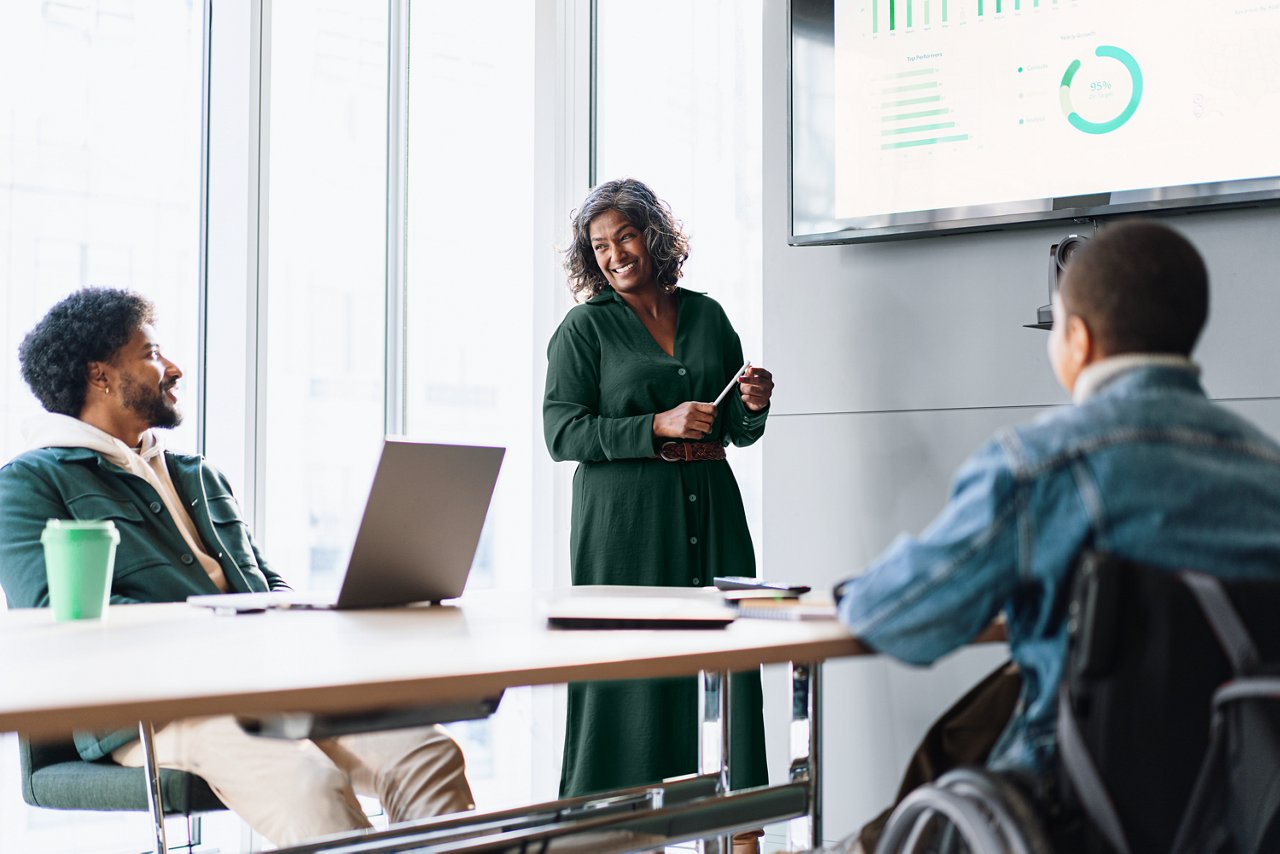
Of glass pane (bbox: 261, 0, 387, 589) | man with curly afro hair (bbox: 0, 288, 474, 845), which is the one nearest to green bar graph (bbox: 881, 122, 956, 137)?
glass pane (bbox: 261, 0, 387, 589)

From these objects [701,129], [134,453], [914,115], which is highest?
[701,129]

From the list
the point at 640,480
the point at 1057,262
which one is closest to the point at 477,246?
the point at 640,480

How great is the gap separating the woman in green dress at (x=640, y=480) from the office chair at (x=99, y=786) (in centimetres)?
125

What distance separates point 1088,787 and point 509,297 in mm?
3374

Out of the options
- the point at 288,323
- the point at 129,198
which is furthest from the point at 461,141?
the point at 129,198

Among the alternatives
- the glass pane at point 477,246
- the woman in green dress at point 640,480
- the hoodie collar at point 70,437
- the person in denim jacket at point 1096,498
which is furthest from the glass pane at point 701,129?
the person in denim jacket at point 1096,498

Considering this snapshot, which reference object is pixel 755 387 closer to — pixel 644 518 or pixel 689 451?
pixel 689 451

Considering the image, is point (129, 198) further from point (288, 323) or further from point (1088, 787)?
point (1088, 787)

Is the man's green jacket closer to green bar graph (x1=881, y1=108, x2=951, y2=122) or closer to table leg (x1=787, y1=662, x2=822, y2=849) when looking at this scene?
table leg (x1=787, y1=662, x2=822, y2=849)

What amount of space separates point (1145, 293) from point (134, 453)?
184cm

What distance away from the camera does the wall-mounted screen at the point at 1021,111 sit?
270 cm

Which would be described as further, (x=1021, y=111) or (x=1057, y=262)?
(x=1021, y=111)

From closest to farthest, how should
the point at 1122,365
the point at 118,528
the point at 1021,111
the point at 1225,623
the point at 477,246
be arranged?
the point at 1225,623 → the point at 1122,365 → the point at 118,528 → the point at 1021,111 → the point at 477,246

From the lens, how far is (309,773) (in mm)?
1867
